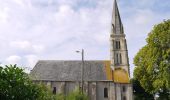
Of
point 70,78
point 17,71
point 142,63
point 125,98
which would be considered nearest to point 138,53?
point 142,63

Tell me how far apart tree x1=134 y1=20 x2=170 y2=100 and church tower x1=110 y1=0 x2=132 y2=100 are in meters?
15.6

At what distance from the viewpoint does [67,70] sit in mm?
70375

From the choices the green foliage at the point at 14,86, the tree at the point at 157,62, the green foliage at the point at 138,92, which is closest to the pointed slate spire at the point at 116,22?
the green foliage at the point at 138,92

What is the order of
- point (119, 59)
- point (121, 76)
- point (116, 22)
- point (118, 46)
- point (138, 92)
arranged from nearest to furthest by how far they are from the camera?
point (121, 76), point (138, 92), point (119, 59), point (118, 46), point (116, 22)

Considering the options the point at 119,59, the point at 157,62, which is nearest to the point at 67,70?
the point at 119,59

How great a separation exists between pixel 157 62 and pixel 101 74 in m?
23.1

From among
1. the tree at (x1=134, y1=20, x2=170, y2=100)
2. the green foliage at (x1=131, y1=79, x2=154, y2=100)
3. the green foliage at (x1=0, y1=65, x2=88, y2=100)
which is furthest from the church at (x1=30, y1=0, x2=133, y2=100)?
the green foliage at (x1=0, y1=65, x2=88, y2=100)

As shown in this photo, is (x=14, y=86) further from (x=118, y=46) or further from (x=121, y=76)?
(x=118, y=46)

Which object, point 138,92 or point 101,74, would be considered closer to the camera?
point 138,92

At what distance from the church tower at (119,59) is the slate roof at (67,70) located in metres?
2.73

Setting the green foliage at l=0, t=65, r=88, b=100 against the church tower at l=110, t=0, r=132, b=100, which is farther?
the church tower at l=110, t=0, r=132, b=100

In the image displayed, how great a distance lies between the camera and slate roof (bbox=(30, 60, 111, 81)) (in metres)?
68.3

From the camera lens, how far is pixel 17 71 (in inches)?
507

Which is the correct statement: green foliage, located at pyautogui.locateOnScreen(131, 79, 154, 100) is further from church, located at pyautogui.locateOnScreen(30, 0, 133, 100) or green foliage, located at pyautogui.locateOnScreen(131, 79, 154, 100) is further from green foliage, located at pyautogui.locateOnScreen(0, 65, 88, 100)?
green foliage, located at pyautogui.locateOnScreen(0, 65, 88, 100)
